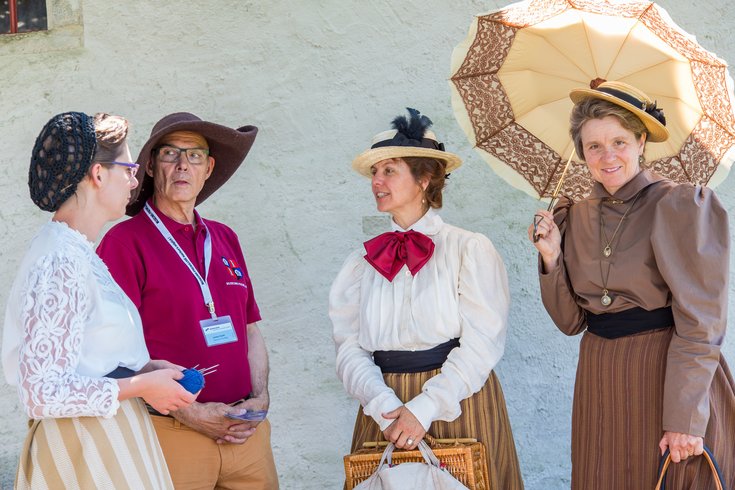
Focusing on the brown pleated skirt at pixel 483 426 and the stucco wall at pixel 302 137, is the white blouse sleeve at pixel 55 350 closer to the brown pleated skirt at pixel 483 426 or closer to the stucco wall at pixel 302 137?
the brown pleated skirt at pixel 483 426

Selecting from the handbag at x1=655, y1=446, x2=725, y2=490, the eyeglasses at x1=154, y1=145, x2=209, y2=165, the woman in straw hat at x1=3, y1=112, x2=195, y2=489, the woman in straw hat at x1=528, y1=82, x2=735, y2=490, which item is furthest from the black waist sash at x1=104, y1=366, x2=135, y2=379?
the handbag at x1=655, y1=446, x2=725, y2=490

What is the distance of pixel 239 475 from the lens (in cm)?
354

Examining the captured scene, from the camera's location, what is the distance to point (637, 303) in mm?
3285

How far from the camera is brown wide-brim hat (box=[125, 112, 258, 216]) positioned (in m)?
3.59

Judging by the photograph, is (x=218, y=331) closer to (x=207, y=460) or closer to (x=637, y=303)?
(x=207, y=460)

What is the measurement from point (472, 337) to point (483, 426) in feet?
1.11

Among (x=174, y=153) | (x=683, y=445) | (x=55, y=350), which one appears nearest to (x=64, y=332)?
(x=55, y=350)

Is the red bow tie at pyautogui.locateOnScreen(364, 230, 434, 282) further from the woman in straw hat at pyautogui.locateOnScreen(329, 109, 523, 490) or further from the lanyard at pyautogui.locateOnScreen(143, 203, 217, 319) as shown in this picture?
the lanyard at pyautogui.locateOnScreen(143, 203, 217, 319)

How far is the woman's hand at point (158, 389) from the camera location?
264 cm

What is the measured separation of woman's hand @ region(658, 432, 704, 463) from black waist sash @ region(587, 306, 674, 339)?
0.38 metres

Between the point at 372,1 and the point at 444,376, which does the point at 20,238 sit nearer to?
the point at 372,1

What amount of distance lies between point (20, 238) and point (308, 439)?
5.90ft

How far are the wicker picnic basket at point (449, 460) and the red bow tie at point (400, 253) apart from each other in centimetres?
66

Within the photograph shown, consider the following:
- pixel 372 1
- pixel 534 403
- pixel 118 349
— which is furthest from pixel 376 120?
pixel 118 349
